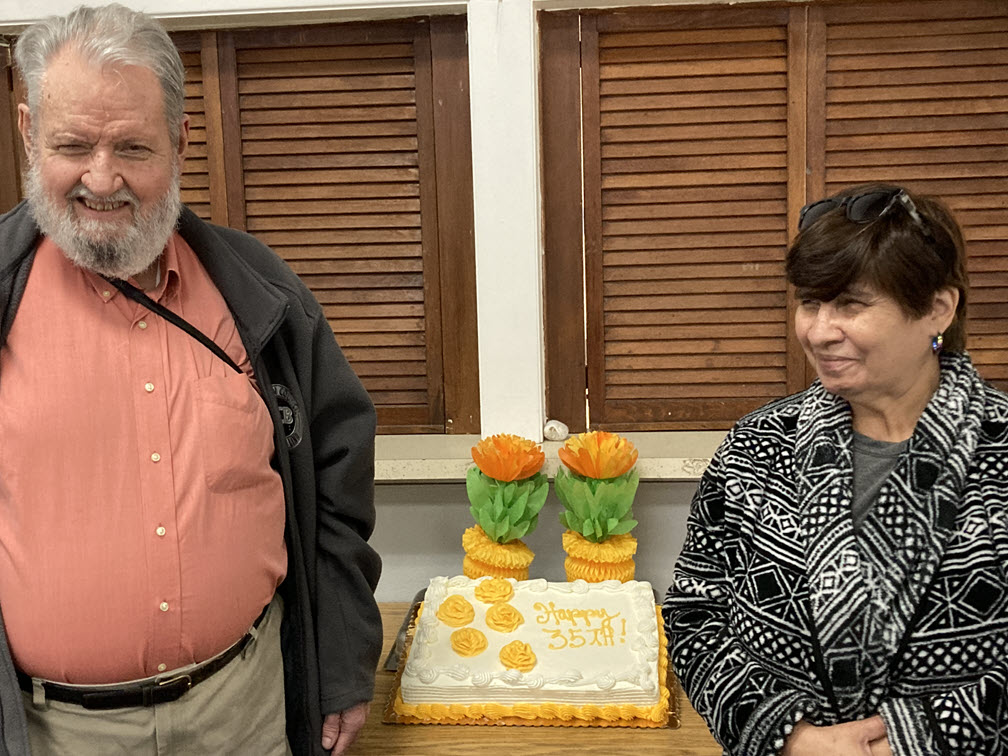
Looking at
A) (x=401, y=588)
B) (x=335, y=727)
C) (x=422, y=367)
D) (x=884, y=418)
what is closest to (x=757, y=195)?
(x=422, y=367)

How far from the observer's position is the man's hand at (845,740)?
1.05 m

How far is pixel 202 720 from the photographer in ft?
3.90

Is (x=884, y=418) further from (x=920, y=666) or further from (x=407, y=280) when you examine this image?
(x=407, y=280)

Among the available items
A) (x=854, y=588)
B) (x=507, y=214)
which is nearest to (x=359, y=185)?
(x=507, y=214)

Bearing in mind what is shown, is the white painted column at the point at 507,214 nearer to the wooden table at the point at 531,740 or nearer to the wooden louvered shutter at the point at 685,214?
the wooden louvered shutter at the point at 685,214

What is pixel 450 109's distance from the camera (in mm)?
2057

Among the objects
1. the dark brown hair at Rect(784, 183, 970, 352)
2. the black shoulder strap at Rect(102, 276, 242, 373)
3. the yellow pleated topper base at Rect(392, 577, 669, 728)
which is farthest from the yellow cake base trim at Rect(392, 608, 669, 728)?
the dark brown hair at Rect(784, 183, 970, 352)

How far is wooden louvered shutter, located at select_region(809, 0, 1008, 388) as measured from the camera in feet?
6.42

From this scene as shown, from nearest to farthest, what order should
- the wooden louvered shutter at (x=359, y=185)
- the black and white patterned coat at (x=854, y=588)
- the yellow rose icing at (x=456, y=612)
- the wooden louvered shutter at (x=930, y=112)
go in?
1. the black and white patterned coat at (x=854, y=588)
2. the yellow rose icing at (x=456, y=612)
3. the wooden louvered shutter at (x=930, y=112)
4. the wooden louvered shutter at (x=359, y=185)

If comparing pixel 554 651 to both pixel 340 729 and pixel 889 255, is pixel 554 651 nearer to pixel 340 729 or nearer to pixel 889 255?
pixel 340 729

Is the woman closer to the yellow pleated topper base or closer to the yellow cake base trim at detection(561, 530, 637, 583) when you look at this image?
the yellow pleated topper base

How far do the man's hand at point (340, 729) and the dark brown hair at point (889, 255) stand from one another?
843 mm

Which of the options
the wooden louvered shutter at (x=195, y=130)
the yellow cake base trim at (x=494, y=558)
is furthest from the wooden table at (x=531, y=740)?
the wooden louvered shutter at (x=195, y=130)

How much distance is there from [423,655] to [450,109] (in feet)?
3.66
